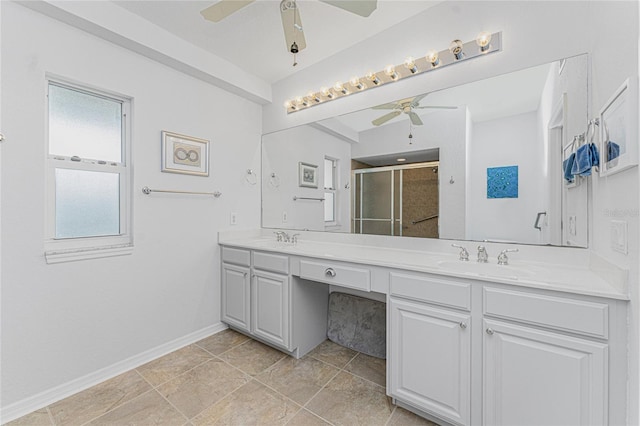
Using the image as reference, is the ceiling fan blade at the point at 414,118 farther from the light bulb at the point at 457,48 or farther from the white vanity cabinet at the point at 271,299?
the white vanity cabinet at the point at 271,299

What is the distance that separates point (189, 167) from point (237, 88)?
0.88 metres

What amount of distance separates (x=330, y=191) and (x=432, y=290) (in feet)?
4.43

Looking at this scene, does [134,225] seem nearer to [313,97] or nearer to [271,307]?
[271,307]

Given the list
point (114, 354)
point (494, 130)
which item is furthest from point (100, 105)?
point (494, 130)

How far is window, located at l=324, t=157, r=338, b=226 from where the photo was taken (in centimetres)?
254

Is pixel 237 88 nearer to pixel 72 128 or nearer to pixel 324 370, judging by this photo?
pixel 72 128

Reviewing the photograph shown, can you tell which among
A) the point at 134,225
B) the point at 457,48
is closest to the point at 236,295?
the point at 134,225

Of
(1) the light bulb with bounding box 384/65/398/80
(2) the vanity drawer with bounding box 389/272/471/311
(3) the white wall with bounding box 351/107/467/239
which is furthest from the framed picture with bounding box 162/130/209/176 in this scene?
(2) the vanity drawer with bounding box 389/272/471/311

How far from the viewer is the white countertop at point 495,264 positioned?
1.13 metres

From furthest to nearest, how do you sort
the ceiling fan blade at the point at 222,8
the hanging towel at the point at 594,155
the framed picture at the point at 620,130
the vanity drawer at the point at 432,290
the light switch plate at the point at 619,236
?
the ceiling fan blade at the point at 222,8, the vanity drawer at the point at 432,290, the hanging towel at the point at 594,155, the light switch plate at the point at 619,236, the framed picture at the point at 620,130

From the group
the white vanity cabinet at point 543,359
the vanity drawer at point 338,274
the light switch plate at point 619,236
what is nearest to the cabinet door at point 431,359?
the white vanity cabinet at point 543,359

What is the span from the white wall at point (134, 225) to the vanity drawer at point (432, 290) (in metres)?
1.77

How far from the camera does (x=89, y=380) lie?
1.83 meters

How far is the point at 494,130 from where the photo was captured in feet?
5.82
